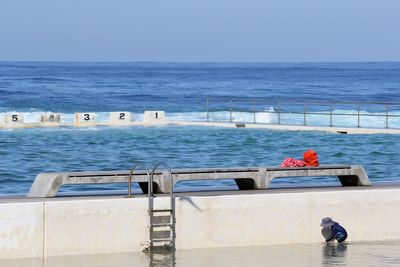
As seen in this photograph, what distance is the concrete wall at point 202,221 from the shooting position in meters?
14.2

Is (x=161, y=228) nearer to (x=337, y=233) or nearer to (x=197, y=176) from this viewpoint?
(x=197, y=176)

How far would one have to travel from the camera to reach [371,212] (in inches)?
637

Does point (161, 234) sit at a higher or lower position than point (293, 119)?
lower

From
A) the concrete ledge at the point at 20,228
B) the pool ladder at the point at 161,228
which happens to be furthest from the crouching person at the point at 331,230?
the concrete ledge at the point at 20,228

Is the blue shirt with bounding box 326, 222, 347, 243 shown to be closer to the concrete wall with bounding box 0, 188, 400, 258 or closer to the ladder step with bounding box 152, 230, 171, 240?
the concrete wall with bounding box 0, 188, 400, 258

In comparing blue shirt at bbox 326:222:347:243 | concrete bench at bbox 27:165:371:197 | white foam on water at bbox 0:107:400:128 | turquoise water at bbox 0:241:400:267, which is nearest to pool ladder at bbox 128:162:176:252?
turquoise water at bbox 0:241:400:267

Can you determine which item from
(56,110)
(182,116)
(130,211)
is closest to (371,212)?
(130,211)

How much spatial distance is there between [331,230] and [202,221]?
191 cm

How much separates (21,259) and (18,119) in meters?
Result: 35.6

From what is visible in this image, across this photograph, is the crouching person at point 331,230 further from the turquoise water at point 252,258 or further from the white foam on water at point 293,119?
the white foam on water at point 293,119

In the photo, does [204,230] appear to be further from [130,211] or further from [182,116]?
[182,116]

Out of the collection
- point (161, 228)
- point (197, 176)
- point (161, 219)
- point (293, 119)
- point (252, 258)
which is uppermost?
point (293, 119)

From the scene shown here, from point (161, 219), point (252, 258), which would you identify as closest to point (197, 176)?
point (161, 219)

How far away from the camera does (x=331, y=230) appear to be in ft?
51.4
